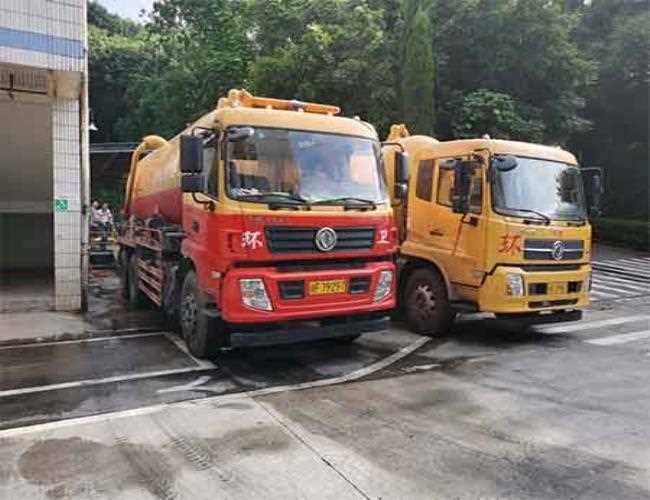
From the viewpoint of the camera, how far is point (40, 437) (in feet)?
14.6

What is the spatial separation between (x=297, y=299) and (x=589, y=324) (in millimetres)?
5317

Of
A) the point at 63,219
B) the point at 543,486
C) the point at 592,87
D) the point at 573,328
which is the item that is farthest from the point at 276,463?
the point at 592,87

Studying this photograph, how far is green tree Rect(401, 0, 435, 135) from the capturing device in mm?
16531

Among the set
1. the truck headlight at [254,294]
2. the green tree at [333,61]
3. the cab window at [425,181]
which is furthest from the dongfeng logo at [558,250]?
the green tree at [333,61]

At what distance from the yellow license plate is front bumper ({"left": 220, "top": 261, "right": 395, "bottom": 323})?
0.03 meters

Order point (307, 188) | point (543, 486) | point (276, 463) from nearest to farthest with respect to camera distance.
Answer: point (543, 486)
point (276, 463)
point (307, 188)

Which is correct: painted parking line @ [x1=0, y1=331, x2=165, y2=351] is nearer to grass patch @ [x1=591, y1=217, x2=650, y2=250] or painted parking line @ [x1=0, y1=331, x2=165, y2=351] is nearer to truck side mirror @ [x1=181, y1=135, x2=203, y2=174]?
truck side mirror @ [x1=181, y1=135, x2=203, y2=174]

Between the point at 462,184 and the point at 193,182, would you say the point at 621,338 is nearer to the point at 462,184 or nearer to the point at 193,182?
the point at 462,184

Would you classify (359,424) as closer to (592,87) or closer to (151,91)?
(592,87)

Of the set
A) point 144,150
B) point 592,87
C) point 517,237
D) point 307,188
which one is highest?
point 592,87

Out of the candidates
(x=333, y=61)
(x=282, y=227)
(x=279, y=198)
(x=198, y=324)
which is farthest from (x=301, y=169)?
(x=333, y=61)

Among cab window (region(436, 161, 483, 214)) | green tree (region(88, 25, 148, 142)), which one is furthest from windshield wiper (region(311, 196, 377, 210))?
green tree (region(88, 25, 148, 142))

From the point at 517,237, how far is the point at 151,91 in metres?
22.3

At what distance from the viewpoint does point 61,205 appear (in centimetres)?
947
